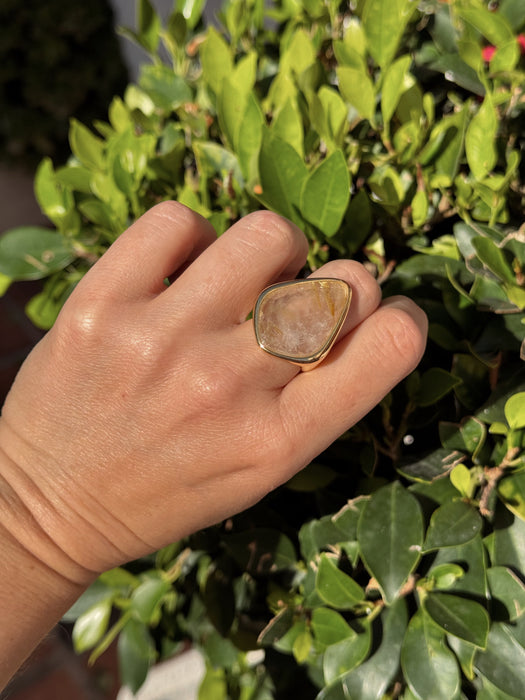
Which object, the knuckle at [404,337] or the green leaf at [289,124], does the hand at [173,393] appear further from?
the green leaf at [289,124]

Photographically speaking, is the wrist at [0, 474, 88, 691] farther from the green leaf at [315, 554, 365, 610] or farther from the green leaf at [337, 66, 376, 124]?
the green leaf at [337, 66, 376, 124]

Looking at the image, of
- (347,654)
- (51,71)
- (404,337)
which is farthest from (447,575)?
(51,71)

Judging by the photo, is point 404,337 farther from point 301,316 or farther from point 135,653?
point 135,653

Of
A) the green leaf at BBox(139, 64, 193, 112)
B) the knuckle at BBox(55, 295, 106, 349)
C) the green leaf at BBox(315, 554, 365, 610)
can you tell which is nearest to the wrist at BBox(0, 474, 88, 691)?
the knuckle at BBox(55, 295, 106, 349)

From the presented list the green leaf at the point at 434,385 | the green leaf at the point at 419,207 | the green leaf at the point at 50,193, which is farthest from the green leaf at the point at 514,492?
Answer: the green leaf at the point at 50,193

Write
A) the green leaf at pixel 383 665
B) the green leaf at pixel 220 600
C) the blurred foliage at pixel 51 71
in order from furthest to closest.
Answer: the blurred foliage at pixel 51 71 → the green leaf at pixel 220 600 → the green leaf at pixel 383 665

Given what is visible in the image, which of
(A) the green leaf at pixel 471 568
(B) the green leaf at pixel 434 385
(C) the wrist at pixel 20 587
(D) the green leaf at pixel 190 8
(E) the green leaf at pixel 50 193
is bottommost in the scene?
(A) the green leaf at pixel 471 568
